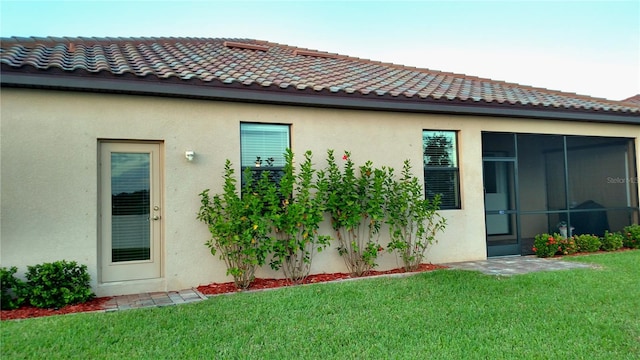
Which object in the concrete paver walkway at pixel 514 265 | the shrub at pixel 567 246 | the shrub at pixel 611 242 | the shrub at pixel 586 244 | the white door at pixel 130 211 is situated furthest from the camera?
the shrub at pixel 611 242

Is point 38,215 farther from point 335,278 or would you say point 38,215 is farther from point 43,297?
point 335,278

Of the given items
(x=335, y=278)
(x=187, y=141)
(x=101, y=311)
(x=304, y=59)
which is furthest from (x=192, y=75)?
(x=304, y=59)

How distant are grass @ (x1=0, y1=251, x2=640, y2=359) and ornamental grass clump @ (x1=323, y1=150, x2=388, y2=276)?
4.14 feet

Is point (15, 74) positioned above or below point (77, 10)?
below

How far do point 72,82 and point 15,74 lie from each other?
0.63 meters

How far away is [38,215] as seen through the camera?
547 centimetres

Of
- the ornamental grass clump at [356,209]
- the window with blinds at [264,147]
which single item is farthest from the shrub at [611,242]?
the window with blinds at [264,147]

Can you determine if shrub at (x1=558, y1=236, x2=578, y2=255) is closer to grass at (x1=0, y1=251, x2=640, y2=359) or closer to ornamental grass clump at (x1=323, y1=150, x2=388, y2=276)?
grass at (x1=0, y1=251, x2=640, y2=359)

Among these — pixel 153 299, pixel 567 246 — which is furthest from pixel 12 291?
pixel 567 246

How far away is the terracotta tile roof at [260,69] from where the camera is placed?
6004 millimetres

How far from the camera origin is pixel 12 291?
16.4 ft

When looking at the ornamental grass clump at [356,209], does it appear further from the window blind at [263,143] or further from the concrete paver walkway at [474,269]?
the concrete paver walkway at [474,269]

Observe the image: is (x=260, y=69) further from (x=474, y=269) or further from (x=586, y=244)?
(x=586, y=244)

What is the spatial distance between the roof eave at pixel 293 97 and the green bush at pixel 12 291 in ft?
7.98
